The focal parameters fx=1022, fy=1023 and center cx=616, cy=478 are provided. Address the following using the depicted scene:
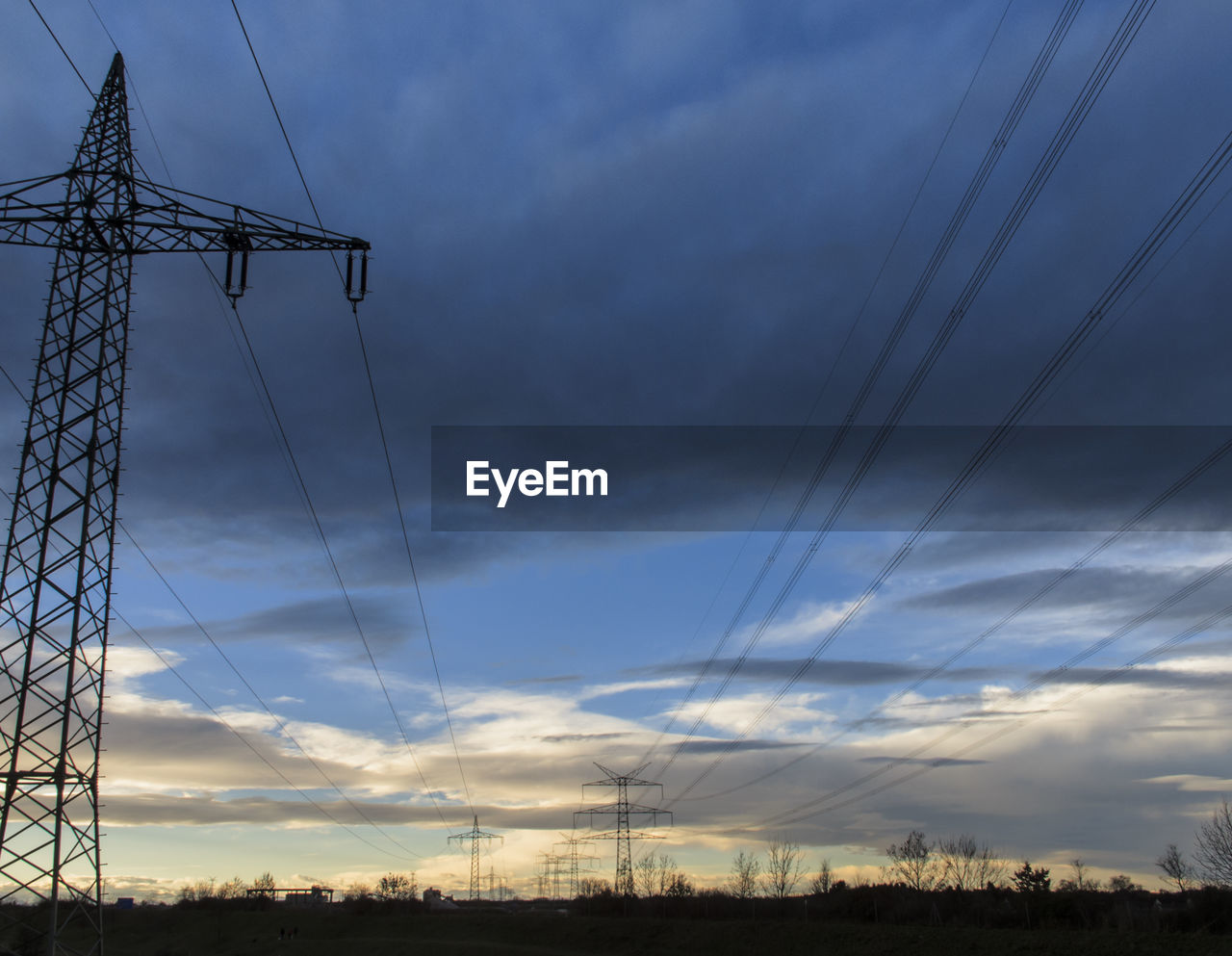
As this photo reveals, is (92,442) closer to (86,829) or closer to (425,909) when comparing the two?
(86,829)

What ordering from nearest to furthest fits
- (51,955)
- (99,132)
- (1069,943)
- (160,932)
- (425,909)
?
1. (51,955)
2. (99,132)
3. (1069,943)
4. (160,932)
5. (425,909)

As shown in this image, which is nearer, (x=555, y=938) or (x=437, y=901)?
(x=555, y=938)

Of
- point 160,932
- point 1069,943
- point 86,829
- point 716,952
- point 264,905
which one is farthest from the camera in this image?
point 264,905

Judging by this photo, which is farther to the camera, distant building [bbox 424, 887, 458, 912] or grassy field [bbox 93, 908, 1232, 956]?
distant building [bbox 424, 887, 458, 912]

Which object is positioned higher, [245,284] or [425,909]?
[245,284]

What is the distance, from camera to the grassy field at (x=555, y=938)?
55.5 metres

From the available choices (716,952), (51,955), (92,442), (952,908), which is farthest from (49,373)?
(952,908)

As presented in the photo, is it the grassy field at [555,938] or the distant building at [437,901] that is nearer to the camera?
the grassy field at [555,938]

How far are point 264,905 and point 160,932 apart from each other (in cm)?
2780

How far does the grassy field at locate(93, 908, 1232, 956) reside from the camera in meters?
55.5

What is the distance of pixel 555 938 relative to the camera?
338 feet

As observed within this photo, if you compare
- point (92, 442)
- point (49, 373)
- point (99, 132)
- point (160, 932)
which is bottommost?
point (160, 932)

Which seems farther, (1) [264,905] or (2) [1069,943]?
(1) [264,905]

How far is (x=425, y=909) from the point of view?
14275 cm
